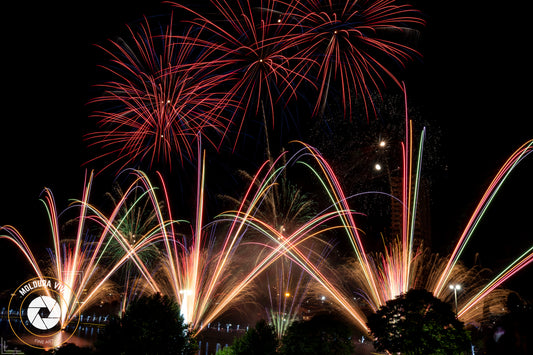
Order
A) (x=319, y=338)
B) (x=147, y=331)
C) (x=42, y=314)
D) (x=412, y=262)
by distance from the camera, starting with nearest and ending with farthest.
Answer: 1. (x=147, y=331)
2. (x=319, y=338)
3. (x=42, y=314)
4. (x=412, y=262)

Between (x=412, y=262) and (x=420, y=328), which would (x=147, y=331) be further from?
(x=412, y=262)

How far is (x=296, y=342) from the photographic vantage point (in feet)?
43.3

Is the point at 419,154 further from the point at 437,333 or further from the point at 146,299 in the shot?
the point at 146,299

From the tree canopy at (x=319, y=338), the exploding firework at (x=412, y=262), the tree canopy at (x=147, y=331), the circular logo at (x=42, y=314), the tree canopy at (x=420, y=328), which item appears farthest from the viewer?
the exploding firework at (x=412, y=262)

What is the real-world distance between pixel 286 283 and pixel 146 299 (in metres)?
22.8

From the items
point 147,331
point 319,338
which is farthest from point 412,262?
point 147,331

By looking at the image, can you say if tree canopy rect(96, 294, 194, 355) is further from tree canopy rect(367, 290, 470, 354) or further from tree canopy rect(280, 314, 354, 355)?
tree canopy rect(367, 290, 470, 354)

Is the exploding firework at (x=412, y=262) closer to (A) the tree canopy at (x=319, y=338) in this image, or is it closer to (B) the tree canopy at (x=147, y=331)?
(A) the tree canopy at (x=319, y=338)

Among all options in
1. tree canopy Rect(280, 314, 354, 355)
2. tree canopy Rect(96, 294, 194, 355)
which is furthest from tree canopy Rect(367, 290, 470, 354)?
tree canopy Rect(96, 294, 194, 355)

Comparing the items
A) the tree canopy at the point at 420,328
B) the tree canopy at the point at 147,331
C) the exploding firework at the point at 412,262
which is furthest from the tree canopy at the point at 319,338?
the exploding firework at the point at 412,262

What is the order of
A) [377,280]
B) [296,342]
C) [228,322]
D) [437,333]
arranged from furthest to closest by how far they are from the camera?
[228,322] → [377,280] → [296,342] → [437,333]

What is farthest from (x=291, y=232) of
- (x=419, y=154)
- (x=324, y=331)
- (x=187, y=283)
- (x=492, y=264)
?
(x=492, y=264)

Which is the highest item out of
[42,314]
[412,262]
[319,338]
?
[412,262]

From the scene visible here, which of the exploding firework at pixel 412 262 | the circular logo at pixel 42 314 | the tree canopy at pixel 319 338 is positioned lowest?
the tree canopy at pixel 319 338
